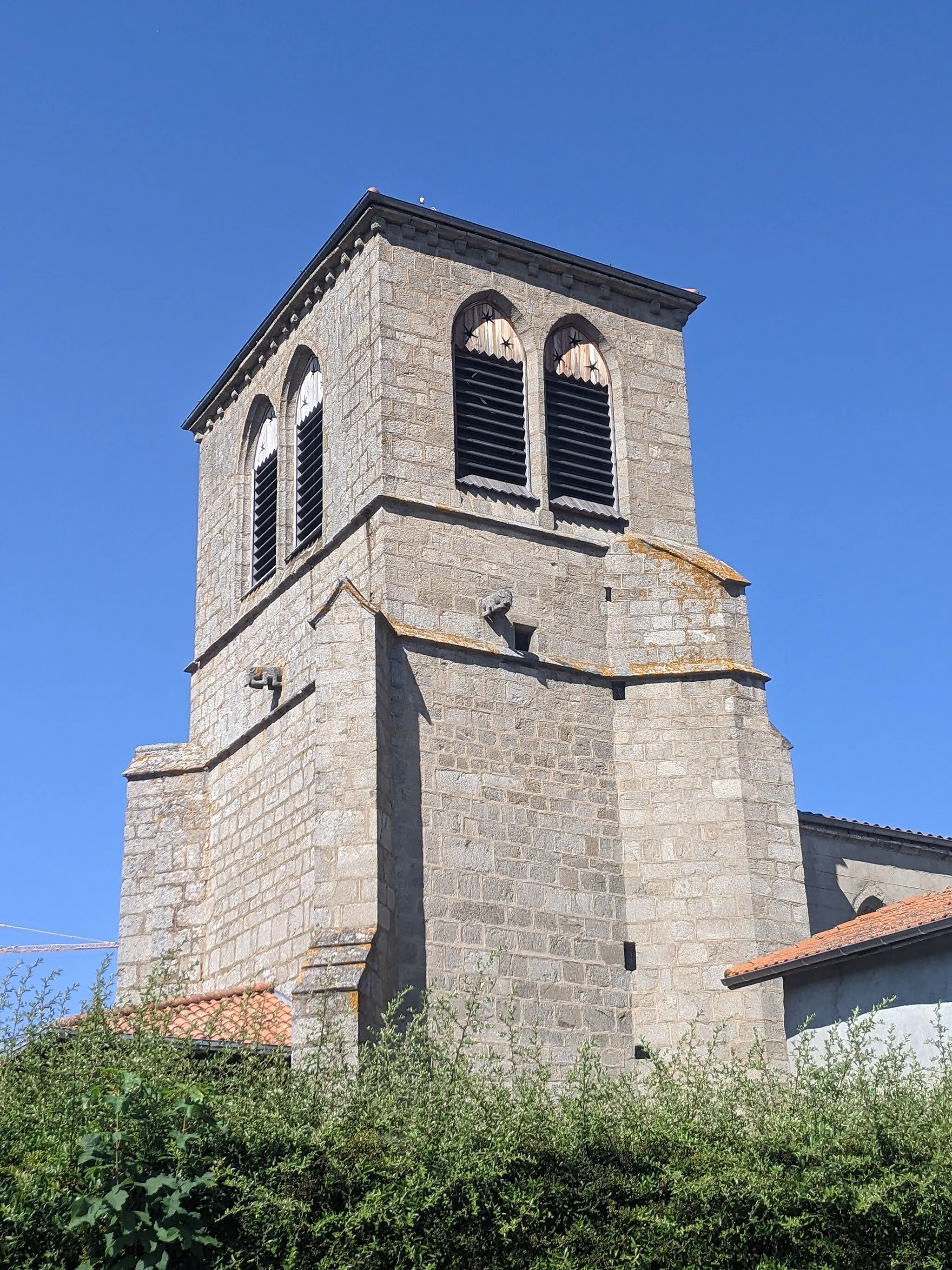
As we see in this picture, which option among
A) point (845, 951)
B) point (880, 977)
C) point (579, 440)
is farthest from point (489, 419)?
point (880, 977)

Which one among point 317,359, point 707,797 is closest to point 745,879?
point 707,797

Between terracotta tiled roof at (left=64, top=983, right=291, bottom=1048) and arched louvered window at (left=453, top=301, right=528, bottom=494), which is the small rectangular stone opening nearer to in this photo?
arched louvered window at (left=453, top=301, right=528, bottom=494)

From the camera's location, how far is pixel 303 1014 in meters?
14.3

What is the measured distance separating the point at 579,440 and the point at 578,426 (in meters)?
0.22

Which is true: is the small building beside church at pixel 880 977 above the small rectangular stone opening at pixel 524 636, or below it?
below

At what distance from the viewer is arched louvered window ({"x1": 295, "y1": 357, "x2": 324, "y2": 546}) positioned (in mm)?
20062

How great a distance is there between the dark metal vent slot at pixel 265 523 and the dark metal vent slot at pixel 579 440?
3.52m

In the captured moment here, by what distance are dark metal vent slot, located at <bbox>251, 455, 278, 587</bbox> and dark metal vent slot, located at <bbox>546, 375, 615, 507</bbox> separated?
11.5 ft

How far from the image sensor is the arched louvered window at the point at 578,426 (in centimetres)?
1973

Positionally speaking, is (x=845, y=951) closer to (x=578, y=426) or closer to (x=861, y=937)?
(x=861, y=937)

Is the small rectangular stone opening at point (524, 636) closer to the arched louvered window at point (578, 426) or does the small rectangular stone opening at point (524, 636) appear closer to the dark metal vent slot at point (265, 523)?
the arched louvered window at point (578, 426)

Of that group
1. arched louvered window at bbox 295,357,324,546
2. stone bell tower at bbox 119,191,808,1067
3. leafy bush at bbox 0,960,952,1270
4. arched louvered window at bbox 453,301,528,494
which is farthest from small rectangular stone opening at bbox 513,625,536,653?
leafy bush at bbox 0,960,952,1270

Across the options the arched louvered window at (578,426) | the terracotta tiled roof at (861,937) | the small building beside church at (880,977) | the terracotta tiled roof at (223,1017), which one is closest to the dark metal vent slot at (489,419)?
the arched louvered window at (578,426)

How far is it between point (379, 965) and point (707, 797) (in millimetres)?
4336
